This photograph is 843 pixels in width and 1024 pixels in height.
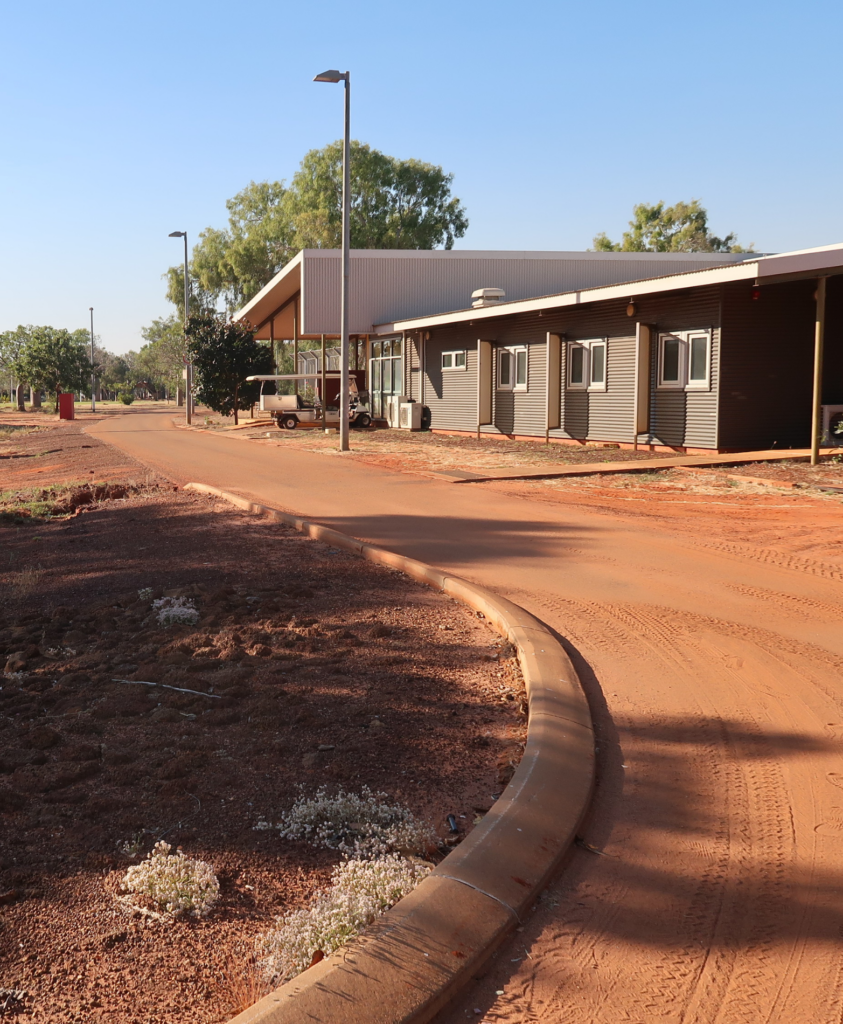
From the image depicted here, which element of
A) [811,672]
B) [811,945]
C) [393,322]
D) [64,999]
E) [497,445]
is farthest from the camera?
[393,322]

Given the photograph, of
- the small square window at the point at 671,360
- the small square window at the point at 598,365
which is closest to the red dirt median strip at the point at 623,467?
the small square window at the point at 671,360

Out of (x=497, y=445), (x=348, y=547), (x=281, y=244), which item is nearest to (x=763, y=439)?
(x=497, y=445)

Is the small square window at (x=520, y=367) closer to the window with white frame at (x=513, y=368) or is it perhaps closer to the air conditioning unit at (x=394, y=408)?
the window with white frame at (x=513, y=368)

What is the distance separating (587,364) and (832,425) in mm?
5966

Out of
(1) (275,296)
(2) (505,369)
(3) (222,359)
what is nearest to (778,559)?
(2) (505,369)

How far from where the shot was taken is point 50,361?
7012 centimetres

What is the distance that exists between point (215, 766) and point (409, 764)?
0.83 metres

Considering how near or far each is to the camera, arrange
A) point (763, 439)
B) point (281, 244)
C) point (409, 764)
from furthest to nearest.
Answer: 1. point (281, 244)
2. point (763, 439)
3. point (409, 764)

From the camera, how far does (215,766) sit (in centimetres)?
417

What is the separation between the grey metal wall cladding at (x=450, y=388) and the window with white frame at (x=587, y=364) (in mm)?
5072

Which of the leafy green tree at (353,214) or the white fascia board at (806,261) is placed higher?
the leafy green tree at (353,214)

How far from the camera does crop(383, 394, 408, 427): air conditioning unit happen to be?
32578 millimetres

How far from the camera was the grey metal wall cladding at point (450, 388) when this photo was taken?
28.6 meters

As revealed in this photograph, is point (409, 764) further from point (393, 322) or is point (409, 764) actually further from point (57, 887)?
point (393, 322)
